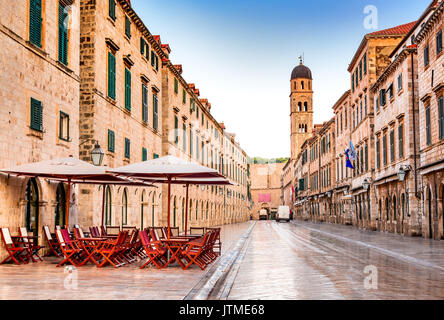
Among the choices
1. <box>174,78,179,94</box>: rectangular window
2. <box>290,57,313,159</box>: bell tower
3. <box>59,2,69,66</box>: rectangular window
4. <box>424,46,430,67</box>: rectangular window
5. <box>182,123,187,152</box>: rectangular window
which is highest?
<box>290,57,313,159</box>: bell tower

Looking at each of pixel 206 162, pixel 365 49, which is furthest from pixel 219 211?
pixel 365 49

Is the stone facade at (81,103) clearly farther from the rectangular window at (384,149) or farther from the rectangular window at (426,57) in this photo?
the rectangular window at (426,57)

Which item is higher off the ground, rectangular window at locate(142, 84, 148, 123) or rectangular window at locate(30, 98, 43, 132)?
rectangular window at locate(142, 84, 148, 123)

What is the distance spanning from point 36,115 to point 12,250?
4450mm

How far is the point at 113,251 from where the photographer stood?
1345 cm

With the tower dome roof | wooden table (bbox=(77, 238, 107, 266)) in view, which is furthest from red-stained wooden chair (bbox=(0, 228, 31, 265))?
the tower dome roof

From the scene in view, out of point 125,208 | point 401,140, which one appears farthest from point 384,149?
point 125,208

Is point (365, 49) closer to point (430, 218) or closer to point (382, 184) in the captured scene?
point (382, 184)

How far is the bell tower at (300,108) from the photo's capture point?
373 ft

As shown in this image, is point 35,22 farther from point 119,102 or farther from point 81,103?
point 119,102

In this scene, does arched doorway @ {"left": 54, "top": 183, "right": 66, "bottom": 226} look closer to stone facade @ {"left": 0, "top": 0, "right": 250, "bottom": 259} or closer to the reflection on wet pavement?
stone facade @ {"left": 0, "top": 0, "right": 250, "bottom": 259}

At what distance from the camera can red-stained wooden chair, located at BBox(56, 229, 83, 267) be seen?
13.5 meters

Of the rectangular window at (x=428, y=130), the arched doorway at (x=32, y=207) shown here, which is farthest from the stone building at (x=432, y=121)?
the arched doorway at (x=32, y=207)
